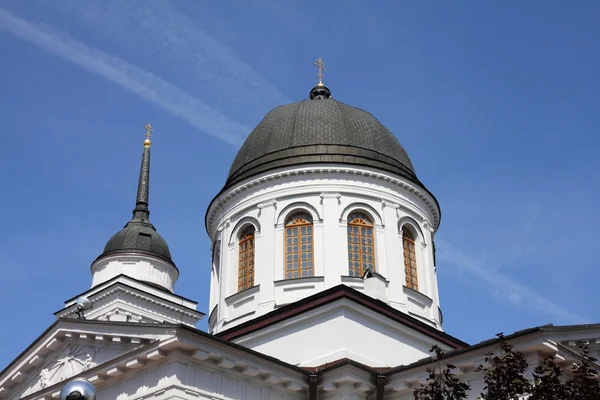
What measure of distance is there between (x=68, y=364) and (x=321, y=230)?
27.0 ft

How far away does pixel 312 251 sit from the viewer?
22609 millimetres

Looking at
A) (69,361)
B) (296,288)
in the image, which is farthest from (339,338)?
(69,361)

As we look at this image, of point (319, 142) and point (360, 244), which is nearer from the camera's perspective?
point (360, 244)

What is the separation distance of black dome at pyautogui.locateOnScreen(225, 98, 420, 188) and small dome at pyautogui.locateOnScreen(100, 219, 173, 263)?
8621mm

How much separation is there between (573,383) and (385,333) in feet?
33.2

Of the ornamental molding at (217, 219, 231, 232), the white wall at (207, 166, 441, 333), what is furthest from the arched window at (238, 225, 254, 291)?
the ornamental molding at (217, 219, 231, 232)

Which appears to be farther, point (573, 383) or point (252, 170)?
point (252, 170)

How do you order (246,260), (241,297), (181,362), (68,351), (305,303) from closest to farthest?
(181,362) < (68,351) < (305,303) < (241,297) < (246,260)

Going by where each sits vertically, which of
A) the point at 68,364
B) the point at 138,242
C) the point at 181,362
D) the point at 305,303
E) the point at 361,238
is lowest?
the point at 181,362

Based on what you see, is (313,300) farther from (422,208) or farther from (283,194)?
(422,208)

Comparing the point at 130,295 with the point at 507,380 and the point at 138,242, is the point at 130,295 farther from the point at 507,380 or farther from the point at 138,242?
the point at 507,380

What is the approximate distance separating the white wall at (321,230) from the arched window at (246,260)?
19cm

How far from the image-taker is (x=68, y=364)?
17.6 meters

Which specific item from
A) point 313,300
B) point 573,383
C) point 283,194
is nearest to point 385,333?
point 313,300
